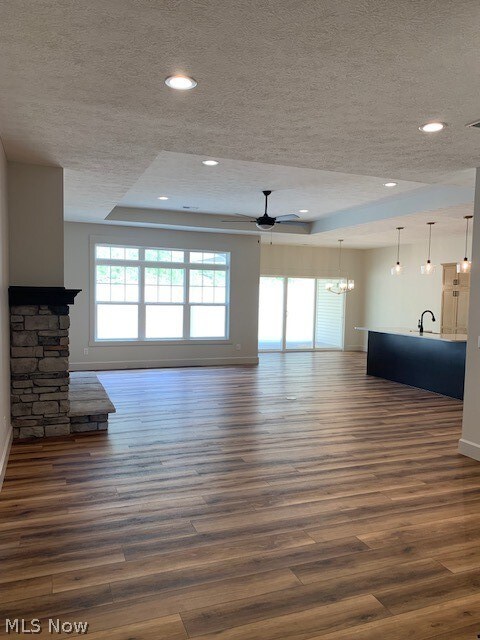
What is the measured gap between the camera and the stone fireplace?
177 inches

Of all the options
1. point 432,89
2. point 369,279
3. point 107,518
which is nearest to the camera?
point 432,89

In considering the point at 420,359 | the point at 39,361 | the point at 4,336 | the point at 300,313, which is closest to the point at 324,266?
the point at 300,313

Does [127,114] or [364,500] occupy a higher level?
[127,114]

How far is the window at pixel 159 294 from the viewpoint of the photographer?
907 centimetres

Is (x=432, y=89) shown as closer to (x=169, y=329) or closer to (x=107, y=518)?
(x=107, y=518)

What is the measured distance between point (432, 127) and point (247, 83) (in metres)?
1.39

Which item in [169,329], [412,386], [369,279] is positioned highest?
[369,279]

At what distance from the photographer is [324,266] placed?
12398 mm

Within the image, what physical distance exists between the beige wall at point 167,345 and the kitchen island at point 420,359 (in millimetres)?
2695

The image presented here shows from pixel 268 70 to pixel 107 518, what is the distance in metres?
2.75

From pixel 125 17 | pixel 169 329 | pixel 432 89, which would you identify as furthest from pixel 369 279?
pixel 125 17

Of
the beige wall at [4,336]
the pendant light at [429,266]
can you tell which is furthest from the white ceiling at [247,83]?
the pendant light at [429,266]

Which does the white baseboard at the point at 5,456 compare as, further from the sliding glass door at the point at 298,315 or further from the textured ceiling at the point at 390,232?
the sliding glass door at the point at 298,315

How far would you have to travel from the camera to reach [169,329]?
31.5 feet
